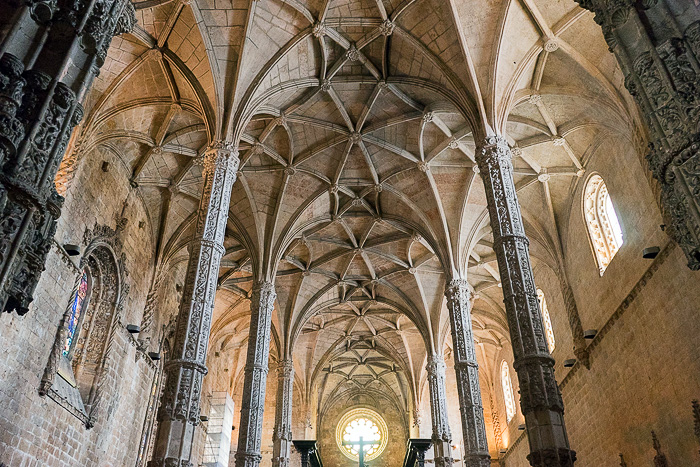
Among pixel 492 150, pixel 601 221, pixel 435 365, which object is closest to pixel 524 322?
pixel 492 150

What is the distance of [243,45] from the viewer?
14.3 meters

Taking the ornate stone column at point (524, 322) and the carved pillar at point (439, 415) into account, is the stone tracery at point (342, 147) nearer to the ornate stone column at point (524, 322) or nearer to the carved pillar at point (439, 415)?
the ornate stone column at point (524, 322)

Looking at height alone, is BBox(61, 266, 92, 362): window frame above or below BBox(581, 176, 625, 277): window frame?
below

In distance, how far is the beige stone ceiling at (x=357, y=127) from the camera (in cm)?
1420

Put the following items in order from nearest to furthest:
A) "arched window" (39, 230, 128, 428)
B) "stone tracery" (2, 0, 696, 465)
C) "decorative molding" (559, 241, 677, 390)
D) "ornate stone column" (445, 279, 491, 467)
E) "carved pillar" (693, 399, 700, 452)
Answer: "carved pillar" (693, 399, 700, 452), "decorative molding" (559, 241, 677, 390), "arched window" (39, 230, 128, 428), "stone tracery" (2, 0, 696, 465), "ornate stone column" (445, 279, 491, 467)

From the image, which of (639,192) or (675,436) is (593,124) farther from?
(675,436)

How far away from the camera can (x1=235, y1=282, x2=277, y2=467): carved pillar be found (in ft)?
53.2

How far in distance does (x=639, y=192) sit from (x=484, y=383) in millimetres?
19699

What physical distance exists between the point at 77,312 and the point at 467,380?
38.6 feet

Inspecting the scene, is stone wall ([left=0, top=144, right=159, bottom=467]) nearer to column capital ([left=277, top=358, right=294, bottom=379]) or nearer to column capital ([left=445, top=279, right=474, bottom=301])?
column capital ([left=277, top=358, right=294, bottom=379])

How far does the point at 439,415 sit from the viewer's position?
22.4 metres

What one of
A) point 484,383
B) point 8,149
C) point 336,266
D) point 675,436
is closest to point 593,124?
point 675,436

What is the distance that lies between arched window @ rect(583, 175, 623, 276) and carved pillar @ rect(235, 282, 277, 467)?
10693mm

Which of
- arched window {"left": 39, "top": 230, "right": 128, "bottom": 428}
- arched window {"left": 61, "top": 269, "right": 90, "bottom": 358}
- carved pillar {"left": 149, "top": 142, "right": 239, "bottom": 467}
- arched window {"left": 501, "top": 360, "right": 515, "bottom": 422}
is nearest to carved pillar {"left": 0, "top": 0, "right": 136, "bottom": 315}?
carved pillar {"left": 149, "top": 142, "right": 239, "bottom": 467}
